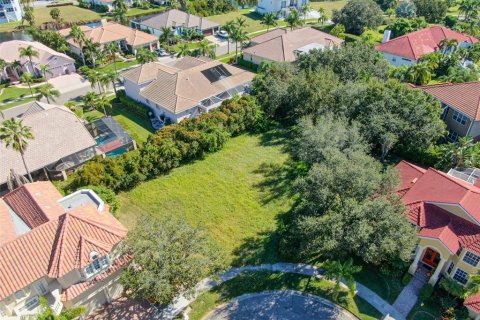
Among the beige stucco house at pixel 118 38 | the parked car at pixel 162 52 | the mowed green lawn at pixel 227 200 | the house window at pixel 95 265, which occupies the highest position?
the beige stucco house at pixel 118 38

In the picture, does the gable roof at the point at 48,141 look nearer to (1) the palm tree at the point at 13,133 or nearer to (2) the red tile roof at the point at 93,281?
(1) the palm tree at the point at 13,133

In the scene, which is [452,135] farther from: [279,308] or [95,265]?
[95,265]

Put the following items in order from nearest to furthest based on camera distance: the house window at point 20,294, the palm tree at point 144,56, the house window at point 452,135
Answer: the house window at point 20,294 < the house window at point 452,135 < the palm tree at point 144,56

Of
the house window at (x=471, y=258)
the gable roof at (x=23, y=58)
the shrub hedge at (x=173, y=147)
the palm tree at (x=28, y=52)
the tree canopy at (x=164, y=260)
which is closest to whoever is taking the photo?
the tree canopy at (x=164, y=260)

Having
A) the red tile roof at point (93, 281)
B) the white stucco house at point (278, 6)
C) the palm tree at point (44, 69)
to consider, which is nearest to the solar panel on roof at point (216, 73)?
the palm tree at point (44, 69)

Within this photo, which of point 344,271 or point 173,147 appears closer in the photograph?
point 344,271

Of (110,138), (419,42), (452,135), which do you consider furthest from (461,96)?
(110,138)

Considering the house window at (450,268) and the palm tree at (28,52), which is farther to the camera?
the palm tree at (28,52)
